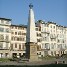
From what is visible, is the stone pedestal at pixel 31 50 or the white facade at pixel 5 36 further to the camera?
the white facade at pixel 5 36

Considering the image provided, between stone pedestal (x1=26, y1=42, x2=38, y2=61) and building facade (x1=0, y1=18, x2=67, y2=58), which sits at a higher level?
building facade (x1=0, y1=18, x2=67, y2=58)

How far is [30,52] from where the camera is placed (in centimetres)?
4028

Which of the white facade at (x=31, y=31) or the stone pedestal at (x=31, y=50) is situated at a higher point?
the white facade at (x=31, y=31)

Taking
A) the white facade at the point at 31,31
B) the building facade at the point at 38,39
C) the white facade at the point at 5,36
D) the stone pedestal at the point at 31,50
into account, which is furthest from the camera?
the building facade at the point at 38,39

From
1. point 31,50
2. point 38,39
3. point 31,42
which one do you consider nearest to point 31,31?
point 31,42

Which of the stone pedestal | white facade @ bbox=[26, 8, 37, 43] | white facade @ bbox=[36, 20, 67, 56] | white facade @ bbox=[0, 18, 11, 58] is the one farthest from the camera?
white facade @ bbox=[36, 20, 67, 56]

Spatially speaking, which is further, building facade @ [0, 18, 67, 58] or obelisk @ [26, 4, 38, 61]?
building facade @ [0, 18, 67, 58]

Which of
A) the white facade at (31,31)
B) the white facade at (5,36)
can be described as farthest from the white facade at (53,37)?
the white facade at (31,31)

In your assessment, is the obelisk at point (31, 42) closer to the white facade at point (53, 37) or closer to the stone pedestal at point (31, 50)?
the stone pedestal at point (31, 50)

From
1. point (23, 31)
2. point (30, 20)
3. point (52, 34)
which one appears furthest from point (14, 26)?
point (30, 20)

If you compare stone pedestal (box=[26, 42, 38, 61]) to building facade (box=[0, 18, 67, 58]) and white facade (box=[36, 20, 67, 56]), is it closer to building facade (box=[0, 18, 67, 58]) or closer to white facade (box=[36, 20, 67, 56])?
building facade (box=[0, 18, 67, 58])

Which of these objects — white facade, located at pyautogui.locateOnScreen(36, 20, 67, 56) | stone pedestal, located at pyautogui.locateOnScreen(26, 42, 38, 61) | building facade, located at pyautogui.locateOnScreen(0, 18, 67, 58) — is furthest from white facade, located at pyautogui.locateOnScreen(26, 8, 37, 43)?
white facade, located at pyautogui.locateOnScreen(36, 20, 67, 56)

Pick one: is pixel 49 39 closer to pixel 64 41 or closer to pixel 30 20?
pixel 64 41

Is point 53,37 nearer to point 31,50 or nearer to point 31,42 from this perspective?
point 31,42
